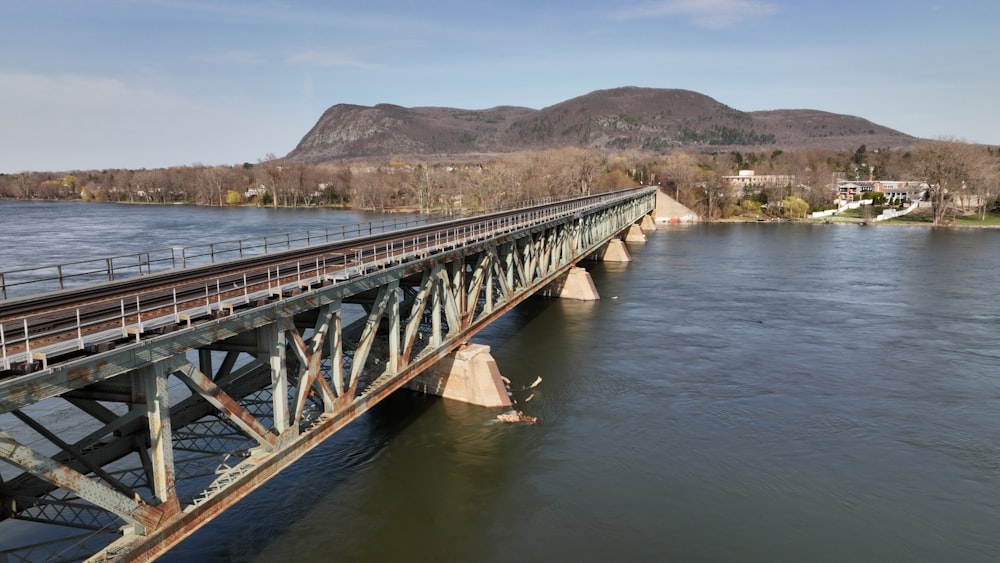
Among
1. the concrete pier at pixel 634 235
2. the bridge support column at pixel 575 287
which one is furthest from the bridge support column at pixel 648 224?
the bridge support column at pixel 575 287

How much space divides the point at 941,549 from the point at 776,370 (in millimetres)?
18114

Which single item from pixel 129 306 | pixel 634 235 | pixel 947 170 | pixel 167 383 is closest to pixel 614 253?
pixel 634 235

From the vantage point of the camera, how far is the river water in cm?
2183

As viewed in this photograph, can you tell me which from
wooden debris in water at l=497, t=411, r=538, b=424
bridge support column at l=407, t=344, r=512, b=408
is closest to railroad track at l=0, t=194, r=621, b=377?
bridge support column at l=407, t=344, r=512, b=408

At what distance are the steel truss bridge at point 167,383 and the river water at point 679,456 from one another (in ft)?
12.6

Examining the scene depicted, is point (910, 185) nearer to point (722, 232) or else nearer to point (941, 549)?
point (722, 232)

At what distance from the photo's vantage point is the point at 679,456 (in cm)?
2797

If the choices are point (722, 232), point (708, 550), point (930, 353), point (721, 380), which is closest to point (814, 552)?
point (708, 550)

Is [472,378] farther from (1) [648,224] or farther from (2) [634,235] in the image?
(1) [648,224]

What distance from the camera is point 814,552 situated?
21.4 m

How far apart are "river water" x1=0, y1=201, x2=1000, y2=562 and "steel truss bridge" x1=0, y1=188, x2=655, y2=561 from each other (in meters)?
3.83

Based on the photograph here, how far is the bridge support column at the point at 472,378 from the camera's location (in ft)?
107

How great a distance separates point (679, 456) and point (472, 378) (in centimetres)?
1093

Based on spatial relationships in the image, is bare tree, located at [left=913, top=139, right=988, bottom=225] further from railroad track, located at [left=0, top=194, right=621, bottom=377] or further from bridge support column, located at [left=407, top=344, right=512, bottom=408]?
railroad track, located at [left=0, top=194, right=621, bottom=377]
